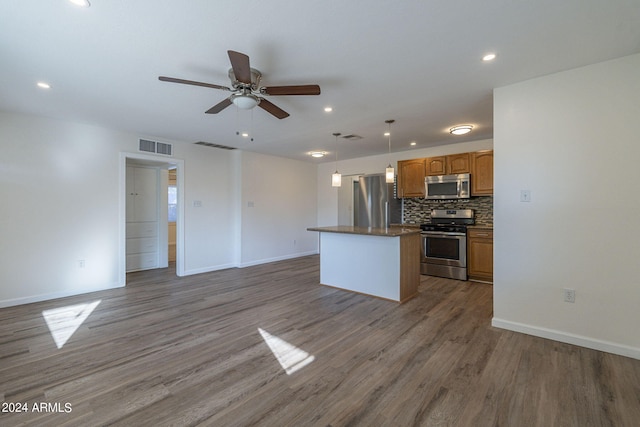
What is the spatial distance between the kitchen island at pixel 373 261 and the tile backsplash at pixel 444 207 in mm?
1854

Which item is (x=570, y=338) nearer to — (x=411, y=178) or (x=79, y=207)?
(x=411, y=178)

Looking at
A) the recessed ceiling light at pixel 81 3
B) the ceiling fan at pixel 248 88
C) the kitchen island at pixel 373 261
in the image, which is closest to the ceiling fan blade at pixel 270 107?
the ceiling fan at pixel 248 88

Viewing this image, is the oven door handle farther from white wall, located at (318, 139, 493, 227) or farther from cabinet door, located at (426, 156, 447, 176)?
white wall, located at (318, 139, 493, 227)

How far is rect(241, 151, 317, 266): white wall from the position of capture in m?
6.08

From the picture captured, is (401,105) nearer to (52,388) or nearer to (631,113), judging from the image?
(631,113)

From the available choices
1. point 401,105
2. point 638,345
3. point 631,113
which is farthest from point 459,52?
point 638,345

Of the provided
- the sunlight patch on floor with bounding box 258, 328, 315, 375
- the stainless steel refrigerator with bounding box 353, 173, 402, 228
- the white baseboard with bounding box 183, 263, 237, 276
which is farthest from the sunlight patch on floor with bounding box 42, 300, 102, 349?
the stainless steel refrigerator with bounding box 353, 173, 402, 228

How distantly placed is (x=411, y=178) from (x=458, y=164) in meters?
0.92

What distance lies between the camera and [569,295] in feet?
8.46

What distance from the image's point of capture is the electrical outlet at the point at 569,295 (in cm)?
256

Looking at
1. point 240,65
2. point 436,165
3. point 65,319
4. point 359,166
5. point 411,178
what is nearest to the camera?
point 240,65

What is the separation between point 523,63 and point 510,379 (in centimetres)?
262

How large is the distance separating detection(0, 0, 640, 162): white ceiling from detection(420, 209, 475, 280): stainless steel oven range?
2.09m

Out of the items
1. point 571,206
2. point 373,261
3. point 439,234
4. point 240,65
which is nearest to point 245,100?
point 240,65
